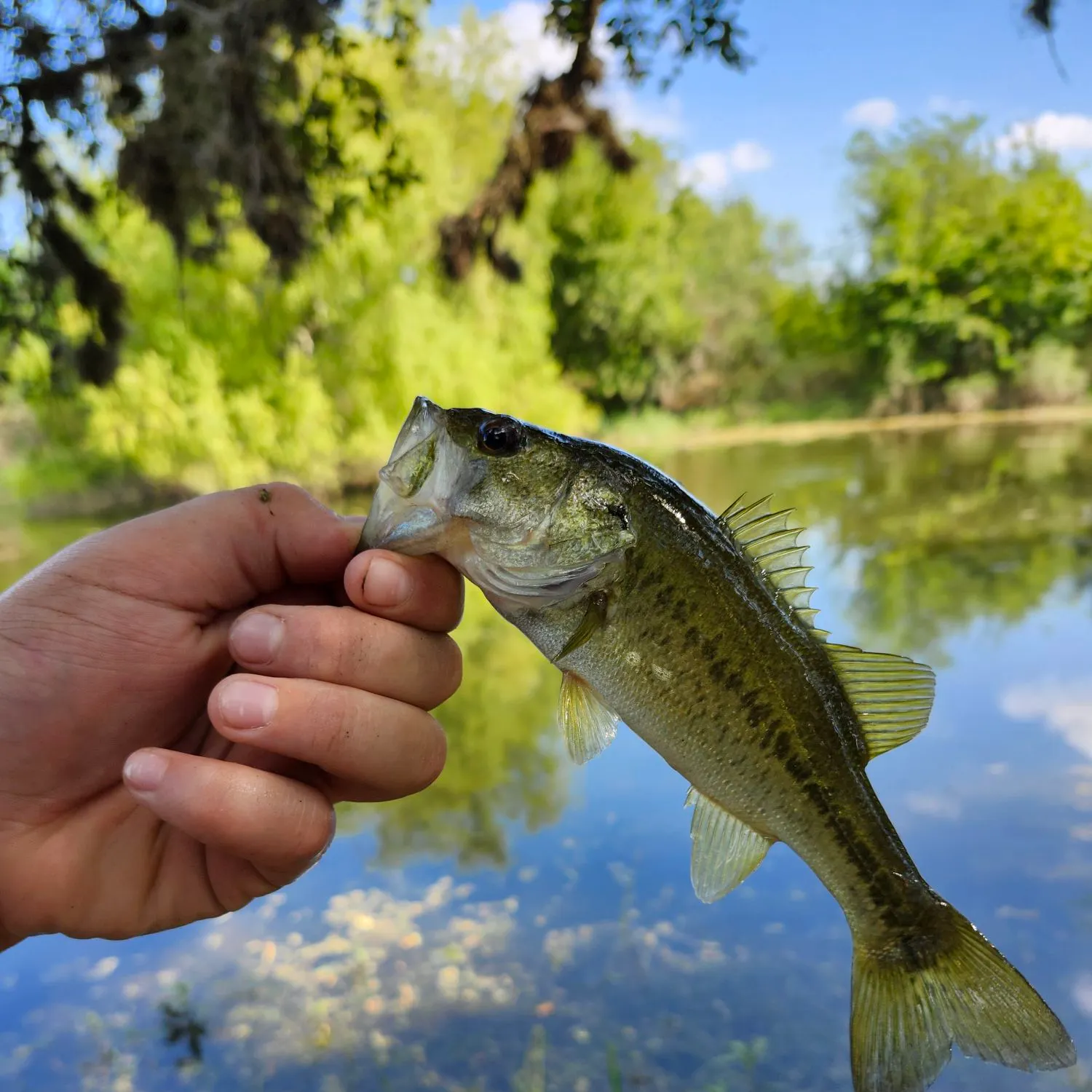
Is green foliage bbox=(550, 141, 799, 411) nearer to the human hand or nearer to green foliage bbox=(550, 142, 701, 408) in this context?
green foliage bbox=(550, 142, 701, 408)

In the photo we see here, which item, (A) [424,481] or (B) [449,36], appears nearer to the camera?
(A) [424,481]

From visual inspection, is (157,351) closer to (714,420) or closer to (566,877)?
(566,877)

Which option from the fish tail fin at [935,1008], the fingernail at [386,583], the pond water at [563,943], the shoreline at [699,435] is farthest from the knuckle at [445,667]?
the shoreline at [699,435]

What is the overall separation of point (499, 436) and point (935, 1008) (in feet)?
4.30

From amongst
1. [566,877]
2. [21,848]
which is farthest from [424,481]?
[566,877]

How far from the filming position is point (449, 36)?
2086 cm

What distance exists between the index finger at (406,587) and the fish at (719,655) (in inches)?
1.5

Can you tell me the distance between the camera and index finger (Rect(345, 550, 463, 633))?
62.5 inches

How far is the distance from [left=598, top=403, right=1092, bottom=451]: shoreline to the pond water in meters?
21.0

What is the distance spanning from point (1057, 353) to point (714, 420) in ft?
38.6

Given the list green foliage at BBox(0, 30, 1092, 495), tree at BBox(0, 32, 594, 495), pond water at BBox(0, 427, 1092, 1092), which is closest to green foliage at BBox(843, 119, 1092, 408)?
green foliage at BBox(0, 30, 1092, 495)

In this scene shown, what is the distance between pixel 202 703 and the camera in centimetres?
196

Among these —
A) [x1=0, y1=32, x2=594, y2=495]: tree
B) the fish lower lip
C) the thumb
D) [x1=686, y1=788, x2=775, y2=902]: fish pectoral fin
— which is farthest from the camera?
[x1=0, y1=32, x2=594, y2=495]: tree

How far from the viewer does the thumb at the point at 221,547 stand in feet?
5.82
